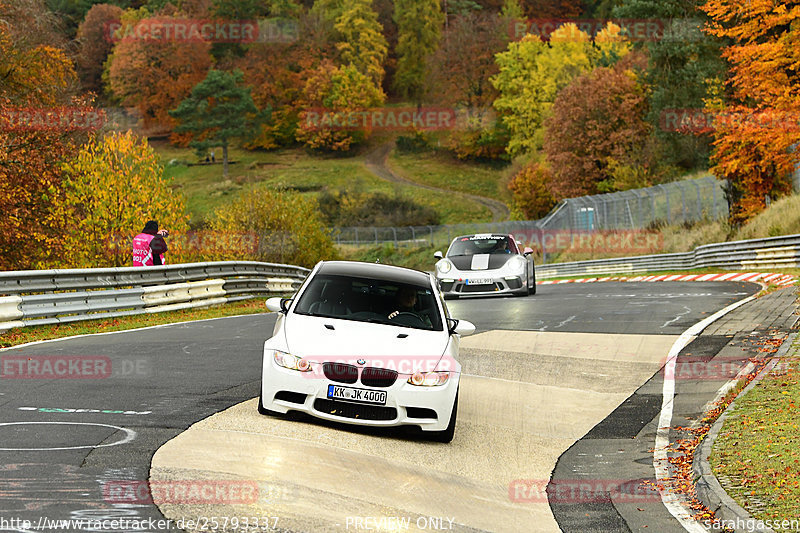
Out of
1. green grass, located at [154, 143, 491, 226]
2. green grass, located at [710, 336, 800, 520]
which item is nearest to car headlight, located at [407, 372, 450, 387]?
green grass, located at [710, 336, 800, 520]

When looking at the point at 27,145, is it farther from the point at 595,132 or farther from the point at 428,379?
the point at 595,132

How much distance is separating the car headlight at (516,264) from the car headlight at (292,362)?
14934 mm

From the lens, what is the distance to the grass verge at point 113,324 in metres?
15.3

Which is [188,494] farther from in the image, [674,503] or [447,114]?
[447,114]

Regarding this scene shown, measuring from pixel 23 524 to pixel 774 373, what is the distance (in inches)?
338

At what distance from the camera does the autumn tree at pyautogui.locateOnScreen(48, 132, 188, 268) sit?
34.7 meters

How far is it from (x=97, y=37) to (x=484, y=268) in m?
148

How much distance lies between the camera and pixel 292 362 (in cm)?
835

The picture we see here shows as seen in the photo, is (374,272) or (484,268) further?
(484,268)

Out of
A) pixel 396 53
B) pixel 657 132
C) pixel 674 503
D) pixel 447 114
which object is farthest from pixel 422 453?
pixel 396 53

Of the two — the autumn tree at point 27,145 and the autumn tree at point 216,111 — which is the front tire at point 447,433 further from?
the autumn tree at point 216,111

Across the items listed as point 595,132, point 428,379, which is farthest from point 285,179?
point 428,379

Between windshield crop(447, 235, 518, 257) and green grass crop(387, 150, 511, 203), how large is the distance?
80350 millimetres

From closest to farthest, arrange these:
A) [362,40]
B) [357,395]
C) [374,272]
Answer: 1. [357,395]
2. [374,272]
3. [362,40]
